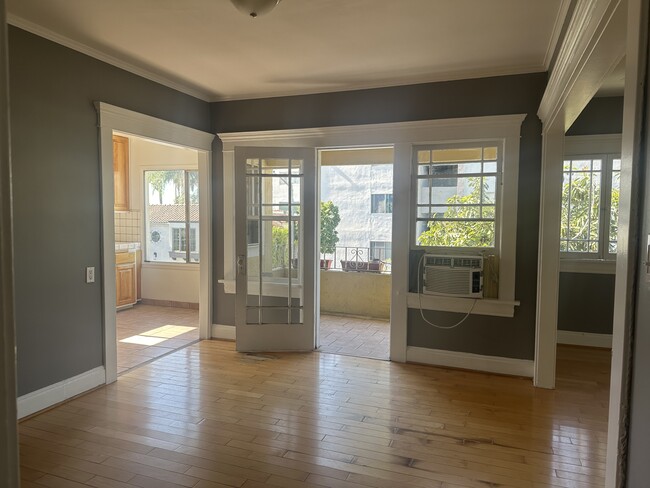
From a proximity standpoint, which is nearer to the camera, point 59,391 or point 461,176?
point 59,391

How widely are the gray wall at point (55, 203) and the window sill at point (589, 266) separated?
482cm

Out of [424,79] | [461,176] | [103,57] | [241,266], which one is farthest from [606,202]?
[103,57]

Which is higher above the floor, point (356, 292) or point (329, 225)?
point (329, 225)

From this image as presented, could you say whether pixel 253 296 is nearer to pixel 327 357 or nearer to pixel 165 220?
pixel 327 357

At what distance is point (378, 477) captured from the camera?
242 centimetres

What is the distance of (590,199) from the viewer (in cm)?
499

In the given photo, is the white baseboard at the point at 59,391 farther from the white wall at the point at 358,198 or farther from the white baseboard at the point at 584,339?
the white wall at the point at 358,198

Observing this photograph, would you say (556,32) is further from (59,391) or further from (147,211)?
(147,211)

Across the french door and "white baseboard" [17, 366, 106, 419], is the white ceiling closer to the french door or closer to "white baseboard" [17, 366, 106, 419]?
the french door

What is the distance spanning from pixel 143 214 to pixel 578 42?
6.39 metres

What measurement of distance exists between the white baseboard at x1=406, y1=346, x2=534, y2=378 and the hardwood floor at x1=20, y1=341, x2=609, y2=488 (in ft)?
0.35

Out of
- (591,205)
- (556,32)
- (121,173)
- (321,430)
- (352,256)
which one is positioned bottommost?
(321,430)

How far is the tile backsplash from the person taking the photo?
702cm

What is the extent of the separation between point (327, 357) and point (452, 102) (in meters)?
2.72
